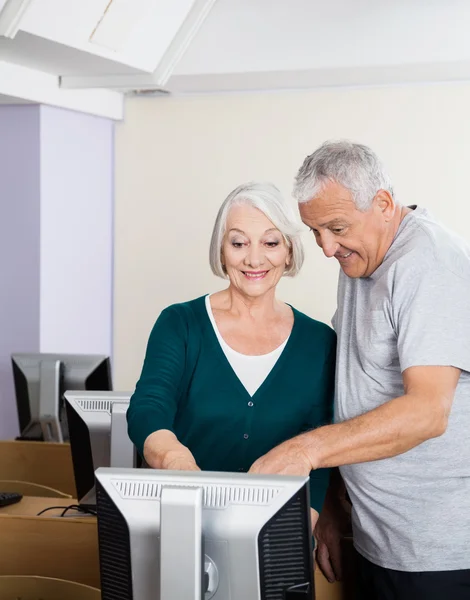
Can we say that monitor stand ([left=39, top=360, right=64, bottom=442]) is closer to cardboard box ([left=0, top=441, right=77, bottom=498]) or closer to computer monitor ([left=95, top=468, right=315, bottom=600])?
cardboard box ([left=0, top=441, right=77, bottom=498])

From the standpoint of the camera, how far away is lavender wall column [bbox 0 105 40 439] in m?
4.72

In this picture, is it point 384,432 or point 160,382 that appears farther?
point 160,382

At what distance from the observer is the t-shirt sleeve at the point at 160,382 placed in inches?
80.0

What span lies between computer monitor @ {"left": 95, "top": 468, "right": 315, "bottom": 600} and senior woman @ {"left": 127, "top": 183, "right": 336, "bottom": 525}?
0.60 meters

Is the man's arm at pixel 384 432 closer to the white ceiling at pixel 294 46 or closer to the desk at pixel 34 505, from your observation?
the desk at pixel 34 505

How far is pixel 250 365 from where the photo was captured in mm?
2238

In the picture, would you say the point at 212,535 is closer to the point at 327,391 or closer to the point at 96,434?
the point at 327,391

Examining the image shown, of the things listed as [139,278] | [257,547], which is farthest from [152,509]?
[139,278]

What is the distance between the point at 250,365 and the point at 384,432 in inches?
24.1

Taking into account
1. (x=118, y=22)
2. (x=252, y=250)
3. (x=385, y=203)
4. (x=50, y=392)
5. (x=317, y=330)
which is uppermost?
(x=118, y=22)

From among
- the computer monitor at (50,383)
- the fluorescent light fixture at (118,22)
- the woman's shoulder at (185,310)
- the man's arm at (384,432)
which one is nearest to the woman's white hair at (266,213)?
the woman's shoulder at (185,310)

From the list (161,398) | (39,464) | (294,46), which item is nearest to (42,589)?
(161,398)

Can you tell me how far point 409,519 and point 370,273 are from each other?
0.53 m

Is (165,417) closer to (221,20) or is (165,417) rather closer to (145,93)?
(221,20)
